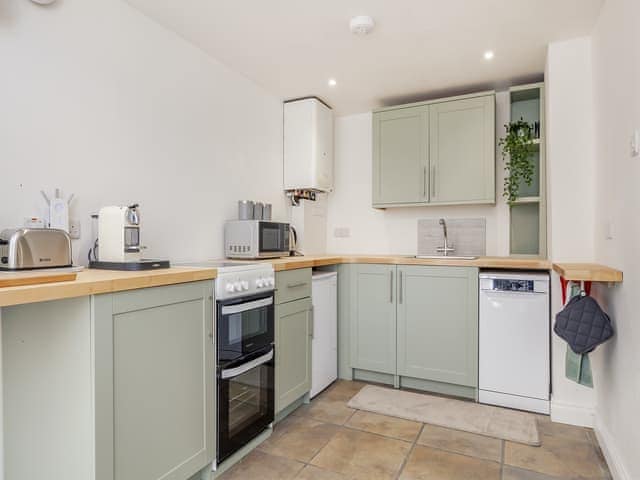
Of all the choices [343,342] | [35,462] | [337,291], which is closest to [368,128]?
[337,291]

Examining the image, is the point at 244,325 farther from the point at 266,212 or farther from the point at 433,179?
the point at 433,179

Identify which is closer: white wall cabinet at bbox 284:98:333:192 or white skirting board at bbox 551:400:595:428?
white skirting board at bbox 551:400:595:428

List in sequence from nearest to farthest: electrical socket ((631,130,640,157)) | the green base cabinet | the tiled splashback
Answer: the green base cabinet
electrical socket ((631,130,640,157))
the tiled splashback

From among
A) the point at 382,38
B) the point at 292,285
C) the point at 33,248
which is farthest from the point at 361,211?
the point at 33,248

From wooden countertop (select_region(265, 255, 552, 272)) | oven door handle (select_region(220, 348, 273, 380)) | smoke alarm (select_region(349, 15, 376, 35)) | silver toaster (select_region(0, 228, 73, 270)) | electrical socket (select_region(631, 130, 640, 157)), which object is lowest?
oven door handle (select_region(220, 348, 273, 380))

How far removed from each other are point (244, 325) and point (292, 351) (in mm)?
579

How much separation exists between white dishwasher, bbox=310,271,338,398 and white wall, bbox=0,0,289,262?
783 mm

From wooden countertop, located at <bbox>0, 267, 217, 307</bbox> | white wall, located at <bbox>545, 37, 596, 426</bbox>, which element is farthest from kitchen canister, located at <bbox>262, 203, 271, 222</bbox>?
white wall, located at <bbox>545, 37, 596, 426</bbox>

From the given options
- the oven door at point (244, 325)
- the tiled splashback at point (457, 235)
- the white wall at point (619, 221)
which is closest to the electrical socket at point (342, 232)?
the tiled splashback at point (457, 235)

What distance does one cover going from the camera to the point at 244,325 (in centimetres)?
214

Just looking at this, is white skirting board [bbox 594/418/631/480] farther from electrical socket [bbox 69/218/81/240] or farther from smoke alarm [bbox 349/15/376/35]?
electrical socket [bbox 69/218/81/240]

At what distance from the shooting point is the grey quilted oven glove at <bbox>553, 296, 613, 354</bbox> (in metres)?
2.00

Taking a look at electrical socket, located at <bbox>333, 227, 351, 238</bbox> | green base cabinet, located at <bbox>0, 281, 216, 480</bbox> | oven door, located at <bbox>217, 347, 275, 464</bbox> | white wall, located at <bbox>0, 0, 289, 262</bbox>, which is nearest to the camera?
green base cabinet, located at <bbox>0, 281, 216, 480</bbox>

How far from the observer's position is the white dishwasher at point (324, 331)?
2.94 metres
